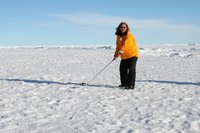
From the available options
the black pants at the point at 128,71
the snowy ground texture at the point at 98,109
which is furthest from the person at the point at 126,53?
the snowy ground texture at the point at 98,109

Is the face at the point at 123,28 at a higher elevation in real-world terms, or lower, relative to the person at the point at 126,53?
higher

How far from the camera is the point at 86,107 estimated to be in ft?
21.5

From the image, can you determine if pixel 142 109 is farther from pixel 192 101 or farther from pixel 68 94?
pixel 68 94

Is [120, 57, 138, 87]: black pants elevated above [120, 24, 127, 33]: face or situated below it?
below

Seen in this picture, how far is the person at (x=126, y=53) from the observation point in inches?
341

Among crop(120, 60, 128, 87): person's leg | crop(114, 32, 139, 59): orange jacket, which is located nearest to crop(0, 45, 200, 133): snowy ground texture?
crop(120, 60, 128, 87): person's leg

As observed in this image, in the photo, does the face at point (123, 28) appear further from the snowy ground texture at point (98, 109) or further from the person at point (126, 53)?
the snowy ground texture at point (98, 109)

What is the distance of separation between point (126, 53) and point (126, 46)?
0.64 feet

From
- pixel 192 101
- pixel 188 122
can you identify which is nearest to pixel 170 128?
pixel 188 122

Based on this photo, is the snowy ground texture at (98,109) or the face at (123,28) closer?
the snowy ground texture at (98,109)

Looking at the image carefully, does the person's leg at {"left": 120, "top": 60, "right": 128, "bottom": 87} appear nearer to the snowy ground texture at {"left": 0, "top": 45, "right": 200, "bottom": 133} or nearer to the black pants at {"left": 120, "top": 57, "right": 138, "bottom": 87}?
the black pants at {"left": 120, "top": 57, "right": 138, "bottom": 87}

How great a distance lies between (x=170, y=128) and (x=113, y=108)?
62.5 inches

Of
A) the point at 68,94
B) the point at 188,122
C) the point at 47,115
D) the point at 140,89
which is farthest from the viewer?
the point at 140,89

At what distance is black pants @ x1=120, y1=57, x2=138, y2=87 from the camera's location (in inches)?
349
